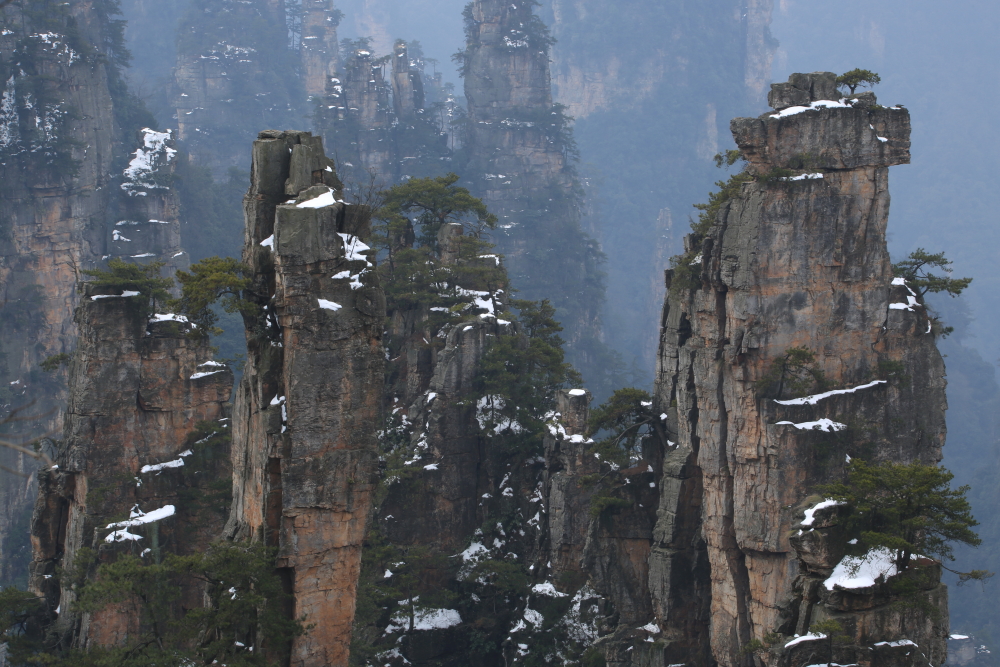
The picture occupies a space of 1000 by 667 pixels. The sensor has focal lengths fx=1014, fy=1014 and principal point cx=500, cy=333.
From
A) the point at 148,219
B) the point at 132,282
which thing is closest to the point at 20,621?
the point at 132,282

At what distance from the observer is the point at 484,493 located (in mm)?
31984

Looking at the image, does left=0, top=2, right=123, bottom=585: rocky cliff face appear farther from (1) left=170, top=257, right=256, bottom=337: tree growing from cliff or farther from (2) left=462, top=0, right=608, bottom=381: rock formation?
(1) left=170, top=257, right=256, bottom=337: tree growing from cliff

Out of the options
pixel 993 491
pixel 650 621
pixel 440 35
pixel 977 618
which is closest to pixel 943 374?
pixel 650 621

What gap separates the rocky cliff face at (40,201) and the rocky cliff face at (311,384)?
33.4 metres

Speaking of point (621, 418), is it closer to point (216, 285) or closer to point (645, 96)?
point (216, 285)

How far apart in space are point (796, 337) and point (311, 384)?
13.0 metres

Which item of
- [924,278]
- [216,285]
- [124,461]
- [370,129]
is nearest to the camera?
[216,285]

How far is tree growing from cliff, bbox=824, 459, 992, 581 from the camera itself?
15414mm

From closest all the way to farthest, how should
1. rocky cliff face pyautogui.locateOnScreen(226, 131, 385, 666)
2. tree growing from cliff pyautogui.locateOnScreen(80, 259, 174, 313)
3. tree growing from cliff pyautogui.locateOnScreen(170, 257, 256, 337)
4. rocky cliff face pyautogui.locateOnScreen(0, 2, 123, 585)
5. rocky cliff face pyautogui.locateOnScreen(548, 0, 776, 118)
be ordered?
rocky cliff face pyautogui.locateOnScreen(226, 131, 385, 666) < tree growing from cliff pyautogui.locateOnScreen(170, 257, 256, 337) < tree growing from cliff pyautogui.locateOnScreen(80, 259, 174, 313) < rocky cliff face pyautogui.locateOnScreen(0, 2, 123, 585) < rocky cliff face pyautogui.locateOnScreen(548, 0, 776, 118)

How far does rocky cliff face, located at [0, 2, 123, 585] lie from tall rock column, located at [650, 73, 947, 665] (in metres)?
34.1

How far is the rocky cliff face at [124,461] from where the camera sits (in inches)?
969

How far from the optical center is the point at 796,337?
81.8ft

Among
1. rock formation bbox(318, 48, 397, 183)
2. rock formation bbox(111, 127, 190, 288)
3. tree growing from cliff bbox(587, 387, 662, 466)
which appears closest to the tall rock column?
tree growing from cliff bbox(587, 387, 662, 466)

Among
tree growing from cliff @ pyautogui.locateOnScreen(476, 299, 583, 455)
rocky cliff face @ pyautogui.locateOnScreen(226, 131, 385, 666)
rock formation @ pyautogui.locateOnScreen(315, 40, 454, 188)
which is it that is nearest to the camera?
rocky cliff face @ pyautogui.locateOnScreen(226, 131, 385, 666)
